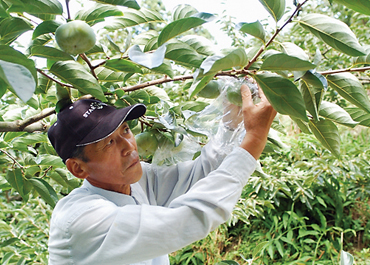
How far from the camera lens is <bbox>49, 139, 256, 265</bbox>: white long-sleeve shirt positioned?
0.73 m

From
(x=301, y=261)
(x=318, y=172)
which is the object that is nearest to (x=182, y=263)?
(x=301, y=261)

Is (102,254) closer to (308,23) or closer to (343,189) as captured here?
(308,23)

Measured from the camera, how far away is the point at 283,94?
0.67 meters

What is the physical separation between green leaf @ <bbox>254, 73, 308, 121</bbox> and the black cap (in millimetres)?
365

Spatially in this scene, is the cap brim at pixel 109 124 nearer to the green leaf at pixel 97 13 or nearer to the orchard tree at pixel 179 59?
the orchard tree at pixel 179 59

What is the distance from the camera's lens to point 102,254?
0.74 metres

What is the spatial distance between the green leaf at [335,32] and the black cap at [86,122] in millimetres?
470

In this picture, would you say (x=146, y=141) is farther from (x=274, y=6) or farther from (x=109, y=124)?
(x=274, y=6)

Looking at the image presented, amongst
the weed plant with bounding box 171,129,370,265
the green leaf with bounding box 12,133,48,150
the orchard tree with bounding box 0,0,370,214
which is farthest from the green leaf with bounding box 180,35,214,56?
the weed plant with bounding box 171,129,370,265

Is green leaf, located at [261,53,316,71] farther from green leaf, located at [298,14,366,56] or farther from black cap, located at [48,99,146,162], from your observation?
black cap, located at [48,99,146,162]

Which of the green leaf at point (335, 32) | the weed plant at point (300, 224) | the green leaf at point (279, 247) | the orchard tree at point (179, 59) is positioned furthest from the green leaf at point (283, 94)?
the green leaf at point (279, 247)

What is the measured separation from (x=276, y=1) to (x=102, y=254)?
671mm

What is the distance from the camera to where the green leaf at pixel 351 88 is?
720 mm

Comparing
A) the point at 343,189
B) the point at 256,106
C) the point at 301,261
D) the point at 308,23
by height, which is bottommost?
the point at 301,261
